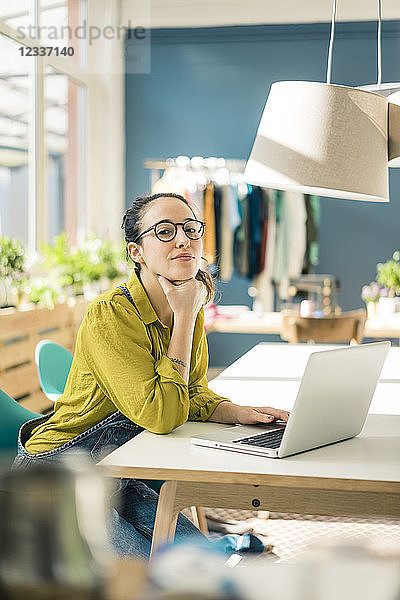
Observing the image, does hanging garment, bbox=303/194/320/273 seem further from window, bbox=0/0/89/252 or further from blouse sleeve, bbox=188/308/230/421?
blouse sleeve, bbox=188/308/230/421

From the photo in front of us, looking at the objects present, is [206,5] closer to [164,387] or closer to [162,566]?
[164,387]

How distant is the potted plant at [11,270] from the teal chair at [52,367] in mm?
1467

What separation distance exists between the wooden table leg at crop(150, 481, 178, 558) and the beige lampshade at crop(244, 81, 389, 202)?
76cm

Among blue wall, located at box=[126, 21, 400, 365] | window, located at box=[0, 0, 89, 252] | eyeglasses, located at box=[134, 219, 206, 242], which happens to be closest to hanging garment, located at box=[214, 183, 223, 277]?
blue wall, located at box=[126, 21, 400, 365]

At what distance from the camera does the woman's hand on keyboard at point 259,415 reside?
1.91 meters

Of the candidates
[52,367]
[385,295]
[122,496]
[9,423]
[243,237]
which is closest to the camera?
[122,496]

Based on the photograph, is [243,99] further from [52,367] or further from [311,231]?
[52,367]

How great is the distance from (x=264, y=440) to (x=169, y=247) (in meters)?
0.57

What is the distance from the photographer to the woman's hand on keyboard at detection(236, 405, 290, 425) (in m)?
1.91

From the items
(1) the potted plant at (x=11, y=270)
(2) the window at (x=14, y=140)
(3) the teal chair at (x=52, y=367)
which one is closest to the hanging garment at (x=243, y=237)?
(2) the window at (x=14, y=140)

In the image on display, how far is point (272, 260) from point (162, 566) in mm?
6147

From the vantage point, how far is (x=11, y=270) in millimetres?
4367

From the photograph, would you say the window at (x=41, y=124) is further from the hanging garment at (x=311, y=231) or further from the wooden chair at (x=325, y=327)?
the wooden chair at (x=325, y=327)

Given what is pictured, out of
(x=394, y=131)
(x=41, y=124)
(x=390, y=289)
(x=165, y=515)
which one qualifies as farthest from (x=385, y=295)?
(x=165, y=515)
